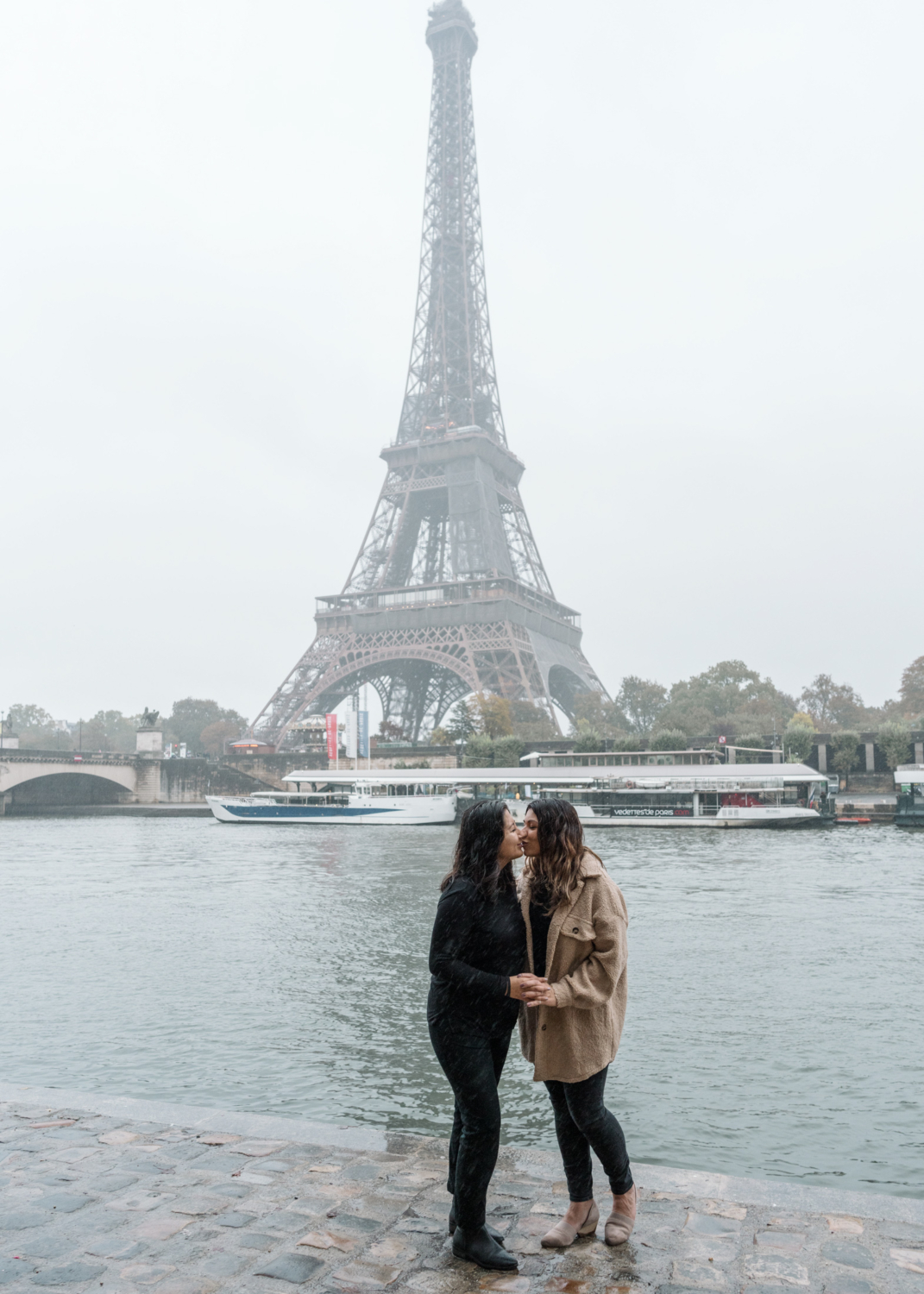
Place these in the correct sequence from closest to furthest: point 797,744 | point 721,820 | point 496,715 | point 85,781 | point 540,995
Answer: point 540,995 → point 721,820 → point 797,744 → point 496,715 → point 85,781

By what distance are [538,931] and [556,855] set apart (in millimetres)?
372

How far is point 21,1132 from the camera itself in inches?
218

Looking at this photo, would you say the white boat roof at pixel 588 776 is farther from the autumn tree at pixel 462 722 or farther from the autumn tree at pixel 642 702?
the autumn tree at pixel 642 702

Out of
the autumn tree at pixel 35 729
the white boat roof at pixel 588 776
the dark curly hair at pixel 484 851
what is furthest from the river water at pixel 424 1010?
the autumn tree at pixel 35 729

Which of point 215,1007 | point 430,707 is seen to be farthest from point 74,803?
point 215,1007

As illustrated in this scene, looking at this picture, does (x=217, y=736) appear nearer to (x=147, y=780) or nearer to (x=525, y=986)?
(x=147, y=780)

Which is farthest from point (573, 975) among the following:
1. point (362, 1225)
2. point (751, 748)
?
point (751, 748)

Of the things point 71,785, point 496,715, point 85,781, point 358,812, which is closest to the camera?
point 358,812

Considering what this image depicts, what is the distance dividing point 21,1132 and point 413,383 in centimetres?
8080

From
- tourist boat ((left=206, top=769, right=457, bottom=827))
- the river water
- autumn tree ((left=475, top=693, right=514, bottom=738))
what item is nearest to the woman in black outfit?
the river water

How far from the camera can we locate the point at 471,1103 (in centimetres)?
390

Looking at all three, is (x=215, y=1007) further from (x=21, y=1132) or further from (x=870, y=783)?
(x=870, y=783)

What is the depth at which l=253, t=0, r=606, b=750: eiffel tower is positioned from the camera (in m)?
67.7

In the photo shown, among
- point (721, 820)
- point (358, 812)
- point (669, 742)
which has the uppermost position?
point (669, 742)
